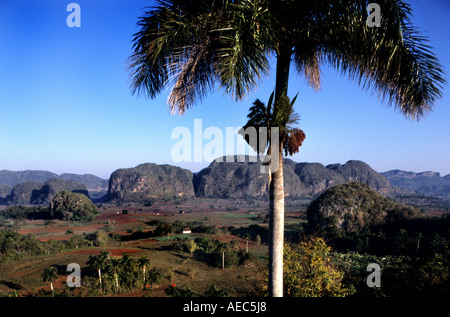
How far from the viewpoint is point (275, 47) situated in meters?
4.20

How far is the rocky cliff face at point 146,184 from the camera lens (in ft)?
442

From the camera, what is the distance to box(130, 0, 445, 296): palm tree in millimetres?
3672

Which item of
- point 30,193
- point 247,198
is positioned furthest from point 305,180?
point 30,193

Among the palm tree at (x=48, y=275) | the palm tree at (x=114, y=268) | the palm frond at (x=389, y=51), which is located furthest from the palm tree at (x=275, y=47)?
the palm tree at (x=48, y=275)

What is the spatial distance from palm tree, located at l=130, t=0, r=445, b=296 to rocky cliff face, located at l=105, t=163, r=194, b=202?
423ft

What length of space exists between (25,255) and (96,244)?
8095 millimetres

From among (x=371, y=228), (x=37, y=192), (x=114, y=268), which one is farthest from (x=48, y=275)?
(x=37, y=192)

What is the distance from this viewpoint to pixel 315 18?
165 inches

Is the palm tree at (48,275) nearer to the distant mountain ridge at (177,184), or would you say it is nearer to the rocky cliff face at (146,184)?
the distant mountain ridge at (177,184)

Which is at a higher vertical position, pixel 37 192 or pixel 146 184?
pixel 146 184

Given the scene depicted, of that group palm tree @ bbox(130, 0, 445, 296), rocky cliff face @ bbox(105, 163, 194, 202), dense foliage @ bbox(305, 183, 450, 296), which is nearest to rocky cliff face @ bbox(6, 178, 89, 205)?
rocky cliff face @ bbox(105, 163, 194, 202)

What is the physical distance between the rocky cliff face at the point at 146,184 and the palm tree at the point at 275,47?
423 ft

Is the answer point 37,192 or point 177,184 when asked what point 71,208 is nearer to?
point 177,184

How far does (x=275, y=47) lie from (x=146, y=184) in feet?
473
